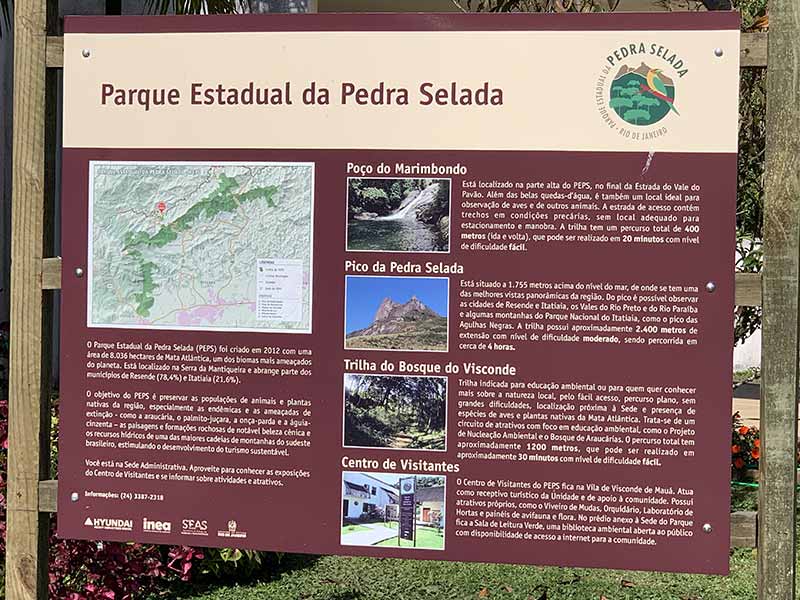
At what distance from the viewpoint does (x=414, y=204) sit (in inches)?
120

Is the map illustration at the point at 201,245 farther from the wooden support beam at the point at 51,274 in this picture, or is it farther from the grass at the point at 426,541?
the grass at the point at 426,541

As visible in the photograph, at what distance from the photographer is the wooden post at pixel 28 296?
10.8 ft

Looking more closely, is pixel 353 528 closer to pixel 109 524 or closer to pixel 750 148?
pixel 109 524

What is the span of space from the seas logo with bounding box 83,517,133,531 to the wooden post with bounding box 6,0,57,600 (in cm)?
19

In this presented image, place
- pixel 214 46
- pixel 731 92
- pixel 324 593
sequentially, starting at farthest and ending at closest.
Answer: pixel 324 593 → pixel 214 46 → pixel 731 92

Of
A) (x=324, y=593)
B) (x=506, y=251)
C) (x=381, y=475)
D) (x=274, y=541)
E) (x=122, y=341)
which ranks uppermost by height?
(x=506, y=251)

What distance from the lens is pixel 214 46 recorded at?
10.3ft

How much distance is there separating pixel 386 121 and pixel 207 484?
120 cm

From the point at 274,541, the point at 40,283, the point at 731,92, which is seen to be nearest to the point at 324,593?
the point at 274,541

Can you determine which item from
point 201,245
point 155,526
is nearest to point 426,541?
point 155,526

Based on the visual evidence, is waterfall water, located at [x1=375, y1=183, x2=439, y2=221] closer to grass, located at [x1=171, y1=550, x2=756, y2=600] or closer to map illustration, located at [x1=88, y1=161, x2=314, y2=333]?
map illustration, located at [x1=88, y1=161, x2=314, y2=333]

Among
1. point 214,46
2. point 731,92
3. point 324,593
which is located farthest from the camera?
point 324,593

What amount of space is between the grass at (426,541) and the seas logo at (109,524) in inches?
31.2

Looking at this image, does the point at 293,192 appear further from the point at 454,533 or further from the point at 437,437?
the point at 454,533
